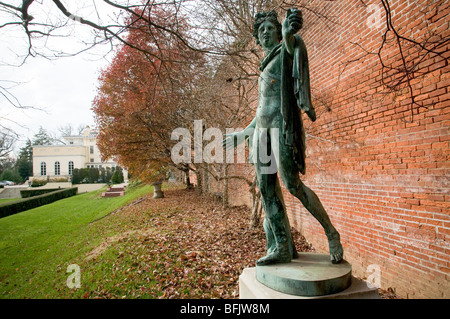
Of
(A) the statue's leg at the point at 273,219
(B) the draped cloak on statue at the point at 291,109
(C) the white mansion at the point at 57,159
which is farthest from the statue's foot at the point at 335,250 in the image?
(C) the white mansion at the point at 57,159

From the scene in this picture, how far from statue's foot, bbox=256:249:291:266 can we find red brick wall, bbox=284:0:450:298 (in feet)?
7.93

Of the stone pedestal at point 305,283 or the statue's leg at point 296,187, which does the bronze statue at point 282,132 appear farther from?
the stone pedestal at point 305,283

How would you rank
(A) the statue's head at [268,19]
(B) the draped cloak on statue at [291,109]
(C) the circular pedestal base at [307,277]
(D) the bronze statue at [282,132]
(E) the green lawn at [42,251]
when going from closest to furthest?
(C) the circular pedestal base at [307,277]
(D) the bronze statue at [282,132]
(B) the draped cloak on statue at [291,109]
(A) the statue's head at [268,19]
(E) the green lawn at [42,251]

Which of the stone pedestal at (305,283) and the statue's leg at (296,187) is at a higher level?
the statue's leg at (296,187)

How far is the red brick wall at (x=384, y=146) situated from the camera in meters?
3.60

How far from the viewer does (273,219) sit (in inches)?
106

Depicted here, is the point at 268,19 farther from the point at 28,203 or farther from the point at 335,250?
the point at 28,203

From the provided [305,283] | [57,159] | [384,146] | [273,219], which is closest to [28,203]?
[273,219]

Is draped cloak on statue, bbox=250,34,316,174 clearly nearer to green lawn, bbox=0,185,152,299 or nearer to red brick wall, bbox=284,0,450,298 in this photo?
red brick wall, bbox=284,0,450,298

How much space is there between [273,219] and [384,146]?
2.90 m

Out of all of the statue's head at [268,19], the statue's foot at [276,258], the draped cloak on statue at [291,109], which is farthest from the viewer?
the statue's head at [268,19]

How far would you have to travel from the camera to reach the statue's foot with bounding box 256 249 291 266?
258 centimetres

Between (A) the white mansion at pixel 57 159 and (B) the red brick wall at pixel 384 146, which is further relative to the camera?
(A) the white mansion at pixel 57 159
